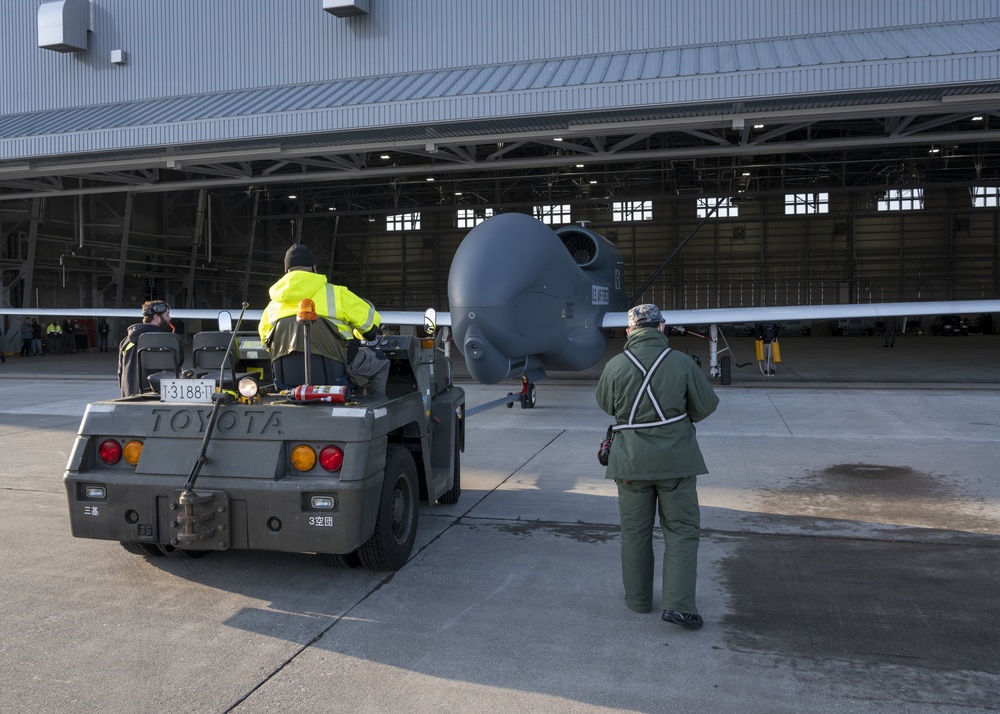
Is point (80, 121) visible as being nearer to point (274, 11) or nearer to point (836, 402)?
point (274, 11)

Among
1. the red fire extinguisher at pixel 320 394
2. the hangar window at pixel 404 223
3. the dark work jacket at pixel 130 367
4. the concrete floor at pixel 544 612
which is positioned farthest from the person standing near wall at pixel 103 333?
the red fire extinguisher at pixel 320 394

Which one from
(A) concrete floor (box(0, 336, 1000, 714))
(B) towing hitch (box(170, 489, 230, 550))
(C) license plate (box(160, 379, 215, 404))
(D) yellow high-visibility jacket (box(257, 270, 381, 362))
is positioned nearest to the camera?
(A) concrete floor (box(0, 336, 1000, 714))

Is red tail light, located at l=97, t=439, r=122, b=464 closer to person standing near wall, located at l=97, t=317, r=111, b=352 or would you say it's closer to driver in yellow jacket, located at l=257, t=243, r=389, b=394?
driver in yellow jacket, located at l=257, t=243, r=389, b=394

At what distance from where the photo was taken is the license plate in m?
4.63

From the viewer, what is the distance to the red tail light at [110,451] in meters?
4.65

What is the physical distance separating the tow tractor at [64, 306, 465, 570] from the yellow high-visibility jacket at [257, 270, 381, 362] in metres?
0.24

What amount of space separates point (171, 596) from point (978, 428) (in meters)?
10.5

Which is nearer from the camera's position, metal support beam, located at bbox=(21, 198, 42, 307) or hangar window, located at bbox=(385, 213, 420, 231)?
metal support beam, located at bbox=(21, 198, 42, 307)

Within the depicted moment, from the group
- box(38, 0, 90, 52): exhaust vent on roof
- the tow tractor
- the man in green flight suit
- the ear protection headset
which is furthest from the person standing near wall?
the man in green flight suit

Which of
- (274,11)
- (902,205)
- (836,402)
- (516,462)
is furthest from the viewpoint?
(902,205)

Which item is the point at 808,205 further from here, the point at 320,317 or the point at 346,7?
the point at 320,317

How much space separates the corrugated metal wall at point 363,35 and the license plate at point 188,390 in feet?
38.1

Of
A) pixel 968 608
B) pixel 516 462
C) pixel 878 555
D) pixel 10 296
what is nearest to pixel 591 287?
pixel 516 462

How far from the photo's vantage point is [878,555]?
5.22m
